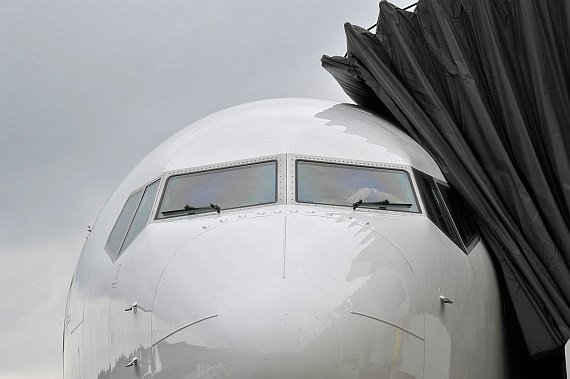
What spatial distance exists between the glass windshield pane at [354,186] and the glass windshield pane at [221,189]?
0.99 ft

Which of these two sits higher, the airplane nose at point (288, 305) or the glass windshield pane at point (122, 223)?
the glass windshield pane at point (122, 223)

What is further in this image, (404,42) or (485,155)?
(404,42)

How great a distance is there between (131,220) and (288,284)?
275 cm

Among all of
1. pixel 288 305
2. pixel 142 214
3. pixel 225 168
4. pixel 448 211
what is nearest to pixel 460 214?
pixel 448 211

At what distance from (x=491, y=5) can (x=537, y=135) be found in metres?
1.69

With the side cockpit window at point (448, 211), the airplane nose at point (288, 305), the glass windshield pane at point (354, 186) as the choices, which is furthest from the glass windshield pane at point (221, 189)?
the side cockpit window at point (448, 211)

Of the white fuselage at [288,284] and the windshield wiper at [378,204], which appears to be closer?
the white fuselage at [288,284]

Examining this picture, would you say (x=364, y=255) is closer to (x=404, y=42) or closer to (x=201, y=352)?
(x=201, y=352)

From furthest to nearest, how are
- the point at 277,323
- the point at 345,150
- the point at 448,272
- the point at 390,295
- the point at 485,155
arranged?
the point at 485,155 < the point at 345,150 < the point at 448,272 < the point at 390,295 < the point at 277,323

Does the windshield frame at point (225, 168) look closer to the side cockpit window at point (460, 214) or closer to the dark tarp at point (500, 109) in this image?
the side cockpit window at point (460, 214)

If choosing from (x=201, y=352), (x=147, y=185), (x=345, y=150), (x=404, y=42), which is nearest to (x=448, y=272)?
(x=345, y=150)

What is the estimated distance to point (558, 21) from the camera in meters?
11.4

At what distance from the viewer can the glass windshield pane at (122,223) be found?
30.6 ft

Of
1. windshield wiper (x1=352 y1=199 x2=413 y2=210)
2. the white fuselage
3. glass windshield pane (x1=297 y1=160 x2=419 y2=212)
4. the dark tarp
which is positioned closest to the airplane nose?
the white fuselage
